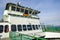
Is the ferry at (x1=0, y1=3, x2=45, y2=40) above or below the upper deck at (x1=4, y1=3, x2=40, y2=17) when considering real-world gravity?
below

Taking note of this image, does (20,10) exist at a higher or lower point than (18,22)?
higher

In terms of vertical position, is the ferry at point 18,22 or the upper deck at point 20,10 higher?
the upper deck at point 20,10

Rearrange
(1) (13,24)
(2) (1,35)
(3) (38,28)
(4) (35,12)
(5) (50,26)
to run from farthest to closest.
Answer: (5) (50,26) → (4) (35,12) → (3) (38,28) → (1) (13,24) → (2) (1,35)

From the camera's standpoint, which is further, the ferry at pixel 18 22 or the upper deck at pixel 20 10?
the upper deck at pixel 20 10

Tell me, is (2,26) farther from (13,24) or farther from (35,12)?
(35,12)

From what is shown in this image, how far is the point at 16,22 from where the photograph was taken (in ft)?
51.4

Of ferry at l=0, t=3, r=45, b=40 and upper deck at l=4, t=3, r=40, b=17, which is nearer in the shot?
ferry at l=0, t=3, r=45, b=40

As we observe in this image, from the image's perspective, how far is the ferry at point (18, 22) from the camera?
14.3 metres

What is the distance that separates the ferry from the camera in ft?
46.9

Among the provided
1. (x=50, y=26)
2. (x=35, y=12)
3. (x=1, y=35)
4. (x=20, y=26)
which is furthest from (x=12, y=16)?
(x=50, y=26)

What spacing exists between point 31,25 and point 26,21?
1.11 meters

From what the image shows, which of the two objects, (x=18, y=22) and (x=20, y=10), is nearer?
(x=18, y=22)

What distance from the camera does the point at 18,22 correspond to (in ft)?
52.2

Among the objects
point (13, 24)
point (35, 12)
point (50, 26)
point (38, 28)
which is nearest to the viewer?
point (13, 24)
